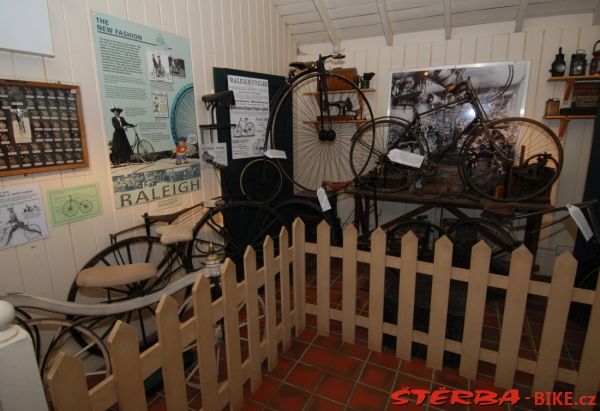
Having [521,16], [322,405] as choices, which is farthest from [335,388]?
[521,16]

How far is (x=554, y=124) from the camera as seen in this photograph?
10.3 ft

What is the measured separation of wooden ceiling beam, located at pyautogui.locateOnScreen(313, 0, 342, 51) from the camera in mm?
3324

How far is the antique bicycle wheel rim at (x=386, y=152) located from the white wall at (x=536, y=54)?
1.67 ft

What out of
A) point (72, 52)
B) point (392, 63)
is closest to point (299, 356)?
point (72, 52)

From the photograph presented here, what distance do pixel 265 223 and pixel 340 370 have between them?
161cm

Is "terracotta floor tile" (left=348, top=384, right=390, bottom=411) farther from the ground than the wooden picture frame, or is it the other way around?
the wooden picture frame

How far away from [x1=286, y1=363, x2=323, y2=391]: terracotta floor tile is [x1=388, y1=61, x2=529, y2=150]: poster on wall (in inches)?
103

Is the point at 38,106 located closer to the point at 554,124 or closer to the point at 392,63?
the point at 392,63

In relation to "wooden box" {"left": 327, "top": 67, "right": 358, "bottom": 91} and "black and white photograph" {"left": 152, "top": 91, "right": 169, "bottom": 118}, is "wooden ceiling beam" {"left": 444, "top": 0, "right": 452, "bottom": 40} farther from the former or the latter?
"black and white photograph" {"left": 152, "top": 91, "right": 169, "bottom": 118}

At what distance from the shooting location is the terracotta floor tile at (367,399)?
1.78 meters

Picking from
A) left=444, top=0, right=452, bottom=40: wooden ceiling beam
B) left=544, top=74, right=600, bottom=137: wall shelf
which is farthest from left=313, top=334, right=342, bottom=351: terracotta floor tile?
left=444, top=0, right=452, bottom=40: wooden ceiling beam

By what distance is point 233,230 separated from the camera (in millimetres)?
2982

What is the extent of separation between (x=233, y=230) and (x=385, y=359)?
63.6 inches

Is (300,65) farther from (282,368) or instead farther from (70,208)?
(282,368)
